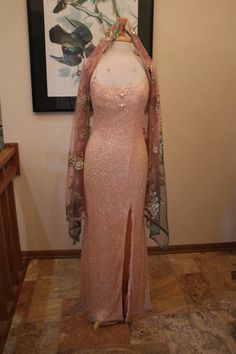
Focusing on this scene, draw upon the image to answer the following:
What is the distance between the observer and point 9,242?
6.31 feet

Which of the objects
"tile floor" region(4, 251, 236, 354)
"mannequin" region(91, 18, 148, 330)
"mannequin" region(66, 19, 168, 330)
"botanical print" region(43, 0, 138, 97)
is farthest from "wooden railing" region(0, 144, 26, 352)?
Result: "mannequin" region(91, 18, 148, 330)

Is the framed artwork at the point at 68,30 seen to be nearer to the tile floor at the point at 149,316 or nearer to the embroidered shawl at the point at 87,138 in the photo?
the embroidered shawl at the point at 87,138

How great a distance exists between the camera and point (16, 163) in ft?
6.88

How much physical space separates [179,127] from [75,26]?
91 centimetres

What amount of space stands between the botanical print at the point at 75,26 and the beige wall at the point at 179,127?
148 mm

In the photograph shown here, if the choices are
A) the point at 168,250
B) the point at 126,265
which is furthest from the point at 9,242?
the point at 168,250

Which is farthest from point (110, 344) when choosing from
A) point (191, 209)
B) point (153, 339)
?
point (191, 209)

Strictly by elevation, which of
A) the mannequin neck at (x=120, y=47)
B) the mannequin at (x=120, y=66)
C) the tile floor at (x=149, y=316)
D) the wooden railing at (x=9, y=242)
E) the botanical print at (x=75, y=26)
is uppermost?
the botanical print at (x=75, y=26)

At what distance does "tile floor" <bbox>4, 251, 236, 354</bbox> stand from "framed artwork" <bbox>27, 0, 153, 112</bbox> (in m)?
1.22

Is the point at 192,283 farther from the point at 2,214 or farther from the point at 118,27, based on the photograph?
the point at 118,27

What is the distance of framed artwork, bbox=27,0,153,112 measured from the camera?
1895mm

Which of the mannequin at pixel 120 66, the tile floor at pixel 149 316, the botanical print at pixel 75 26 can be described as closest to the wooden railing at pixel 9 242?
the tile floor at pixel 149 316

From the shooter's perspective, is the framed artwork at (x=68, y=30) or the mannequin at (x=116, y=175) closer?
the mannequin at (x=116, y=175)

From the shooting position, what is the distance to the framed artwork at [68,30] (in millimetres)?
1895
